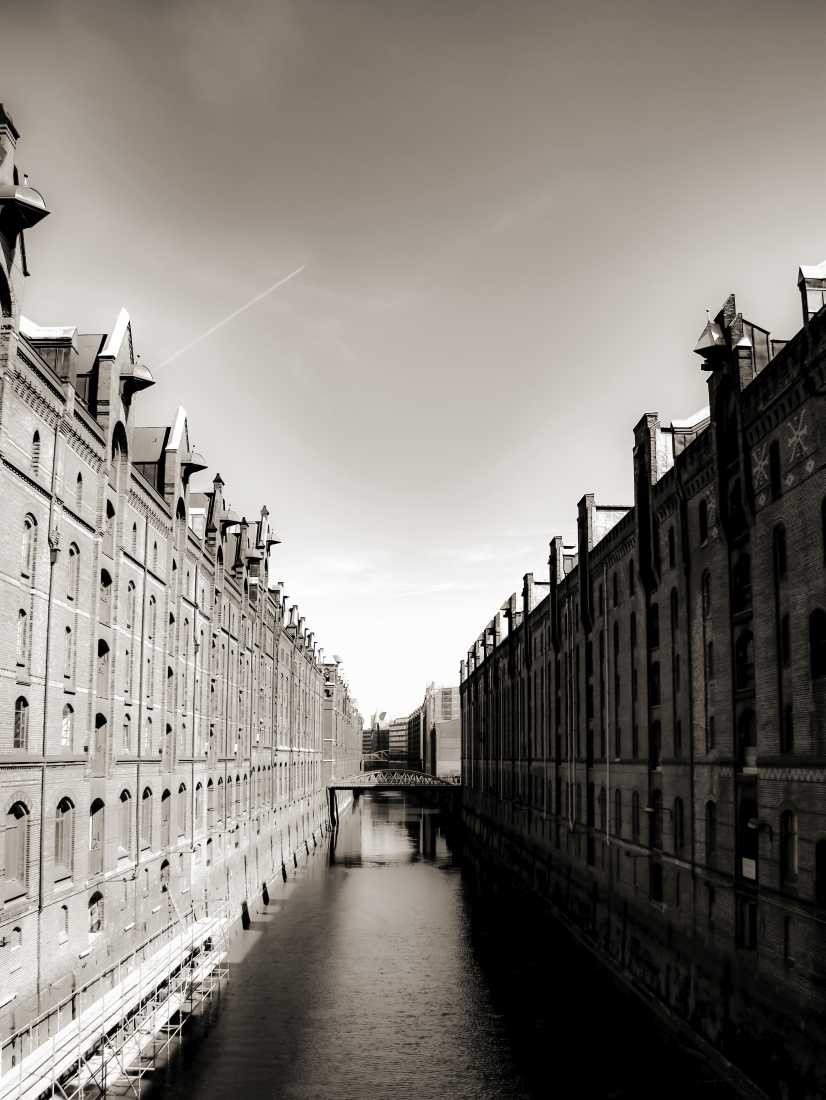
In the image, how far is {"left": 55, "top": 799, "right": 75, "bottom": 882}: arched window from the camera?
21609mm

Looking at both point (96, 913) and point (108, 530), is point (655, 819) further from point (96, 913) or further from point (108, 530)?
point (108, 530)

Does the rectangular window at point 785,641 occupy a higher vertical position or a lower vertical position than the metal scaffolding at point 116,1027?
higher

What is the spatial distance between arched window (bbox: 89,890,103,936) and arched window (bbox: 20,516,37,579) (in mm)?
8798

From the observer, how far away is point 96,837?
24469 millimetres

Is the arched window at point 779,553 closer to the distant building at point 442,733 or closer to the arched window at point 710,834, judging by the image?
the arched window at point 710,834

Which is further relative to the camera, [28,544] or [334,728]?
[334,728]

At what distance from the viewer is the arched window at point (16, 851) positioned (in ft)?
61.6

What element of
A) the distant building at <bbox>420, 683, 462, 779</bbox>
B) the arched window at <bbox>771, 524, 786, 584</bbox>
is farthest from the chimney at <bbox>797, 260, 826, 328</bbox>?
the distant building at <bbox>420, 683, 462, 779</bbox>

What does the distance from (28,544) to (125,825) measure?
10.1 m

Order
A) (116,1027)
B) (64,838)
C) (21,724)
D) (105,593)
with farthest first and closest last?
(105,593)
(116,1027)
(64,838)
(21,724)

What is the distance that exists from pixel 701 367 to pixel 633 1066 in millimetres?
16768

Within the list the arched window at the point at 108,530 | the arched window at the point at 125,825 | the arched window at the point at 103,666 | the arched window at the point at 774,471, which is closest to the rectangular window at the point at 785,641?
the arched window at the point at 774,471

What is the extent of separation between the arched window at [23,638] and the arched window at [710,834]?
657 inches

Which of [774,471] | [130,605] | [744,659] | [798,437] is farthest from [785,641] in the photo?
[130,605]
